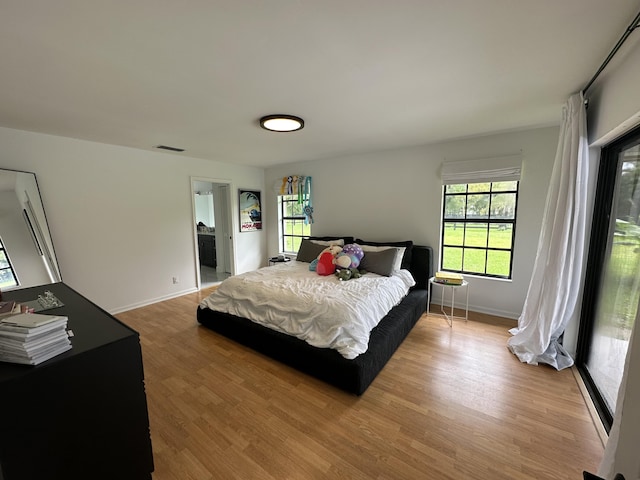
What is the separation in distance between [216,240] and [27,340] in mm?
4990

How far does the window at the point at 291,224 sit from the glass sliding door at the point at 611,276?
389cm

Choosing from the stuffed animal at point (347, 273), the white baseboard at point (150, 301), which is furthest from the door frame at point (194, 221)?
the stuffed animal at point (347, 273)

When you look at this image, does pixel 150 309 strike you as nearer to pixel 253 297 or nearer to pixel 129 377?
pixel 253 297

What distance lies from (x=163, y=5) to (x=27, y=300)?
2.04 m

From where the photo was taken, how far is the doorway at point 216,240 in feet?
16.2

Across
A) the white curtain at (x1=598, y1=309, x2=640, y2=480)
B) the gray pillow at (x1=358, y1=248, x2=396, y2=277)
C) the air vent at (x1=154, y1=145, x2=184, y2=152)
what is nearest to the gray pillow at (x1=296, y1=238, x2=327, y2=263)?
the gray pillow at (x1=358, y1=248, x2=396, y2=277)

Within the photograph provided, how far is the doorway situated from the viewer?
4.94 meters

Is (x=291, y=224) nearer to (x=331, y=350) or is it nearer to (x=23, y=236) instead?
(x=331, y=350)

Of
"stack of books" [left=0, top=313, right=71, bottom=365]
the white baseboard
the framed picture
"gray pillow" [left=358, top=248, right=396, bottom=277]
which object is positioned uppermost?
the framed picture

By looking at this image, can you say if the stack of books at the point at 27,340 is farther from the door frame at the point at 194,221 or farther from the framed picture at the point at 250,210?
the framed picture at the point at 250,210

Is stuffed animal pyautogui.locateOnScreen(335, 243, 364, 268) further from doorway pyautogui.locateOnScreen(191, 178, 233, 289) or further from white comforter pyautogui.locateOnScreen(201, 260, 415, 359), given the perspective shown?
doorway pyautogui.locateOnScreen(191, 178, 233, 289)

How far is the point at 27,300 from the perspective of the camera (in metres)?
1.75

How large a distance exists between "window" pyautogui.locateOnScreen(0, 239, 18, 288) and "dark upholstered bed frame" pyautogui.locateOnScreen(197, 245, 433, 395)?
5.87 ft

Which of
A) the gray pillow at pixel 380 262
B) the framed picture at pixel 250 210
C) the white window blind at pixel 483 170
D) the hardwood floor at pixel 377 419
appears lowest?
the hardwood floor at pixel 377 419
